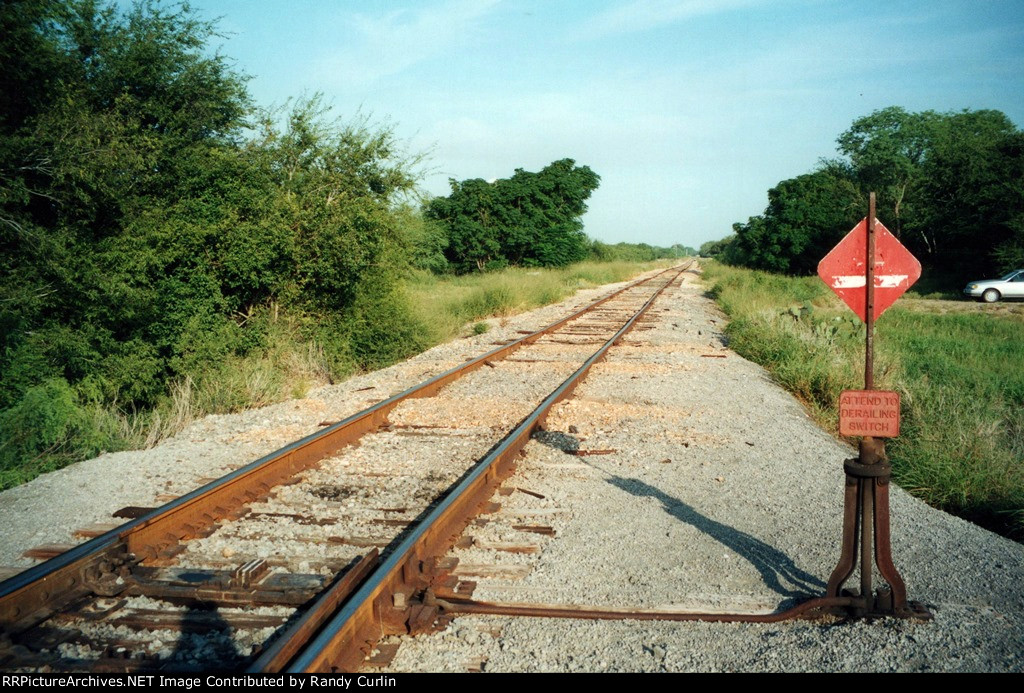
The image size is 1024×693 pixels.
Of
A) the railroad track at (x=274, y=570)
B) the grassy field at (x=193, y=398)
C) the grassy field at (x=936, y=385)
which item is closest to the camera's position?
the railroad track at (x=274, y=570)

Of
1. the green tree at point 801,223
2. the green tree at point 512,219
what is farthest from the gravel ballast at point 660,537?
the green tree at point 801,223

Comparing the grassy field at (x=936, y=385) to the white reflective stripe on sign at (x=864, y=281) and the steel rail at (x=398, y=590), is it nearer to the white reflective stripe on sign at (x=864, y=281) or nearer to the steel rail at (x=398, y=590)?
the white reflective stripe on sign at (x=864, y=281)

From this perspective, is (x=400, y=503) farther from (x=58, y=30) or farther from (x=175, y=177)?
(x=58, y=30)

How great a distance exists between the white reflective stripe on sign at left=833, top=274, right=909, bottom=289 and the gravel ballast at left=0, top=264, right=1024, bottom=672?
64.2 inches

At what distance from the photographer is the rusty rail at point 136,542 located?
11.6 feet

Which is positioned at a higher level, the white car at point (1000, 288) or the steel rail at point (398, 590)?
the white car at point (1000, 288)

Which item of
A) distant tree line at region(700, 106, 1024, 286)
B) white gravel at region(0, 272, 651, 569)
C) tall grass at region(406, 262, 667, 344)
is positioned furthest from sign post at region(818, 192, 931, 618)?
distant tree line at region(700, 106, 1024, 286)

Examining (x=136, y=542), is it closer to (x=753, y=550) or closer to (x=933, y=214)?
(x=753, y=550)

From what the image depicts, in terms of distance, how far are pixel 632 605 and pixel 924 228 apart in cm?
4811

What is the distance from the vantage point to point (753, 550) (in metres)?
Result: 4.61

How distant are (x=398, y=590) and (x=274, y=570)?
81cm

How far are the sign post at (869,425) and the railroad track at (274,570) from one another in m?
1.88

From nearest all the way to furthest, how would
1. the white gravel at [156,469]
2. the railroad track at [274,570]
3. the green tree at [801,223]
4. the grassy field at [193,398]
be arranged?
the railroad track at [274,570]
the white gravel at [156,469]
the grassy field at [193,398]
the green tree at [801,223]

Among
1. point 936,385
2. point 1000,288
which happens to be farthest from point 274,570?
point 1000,288
